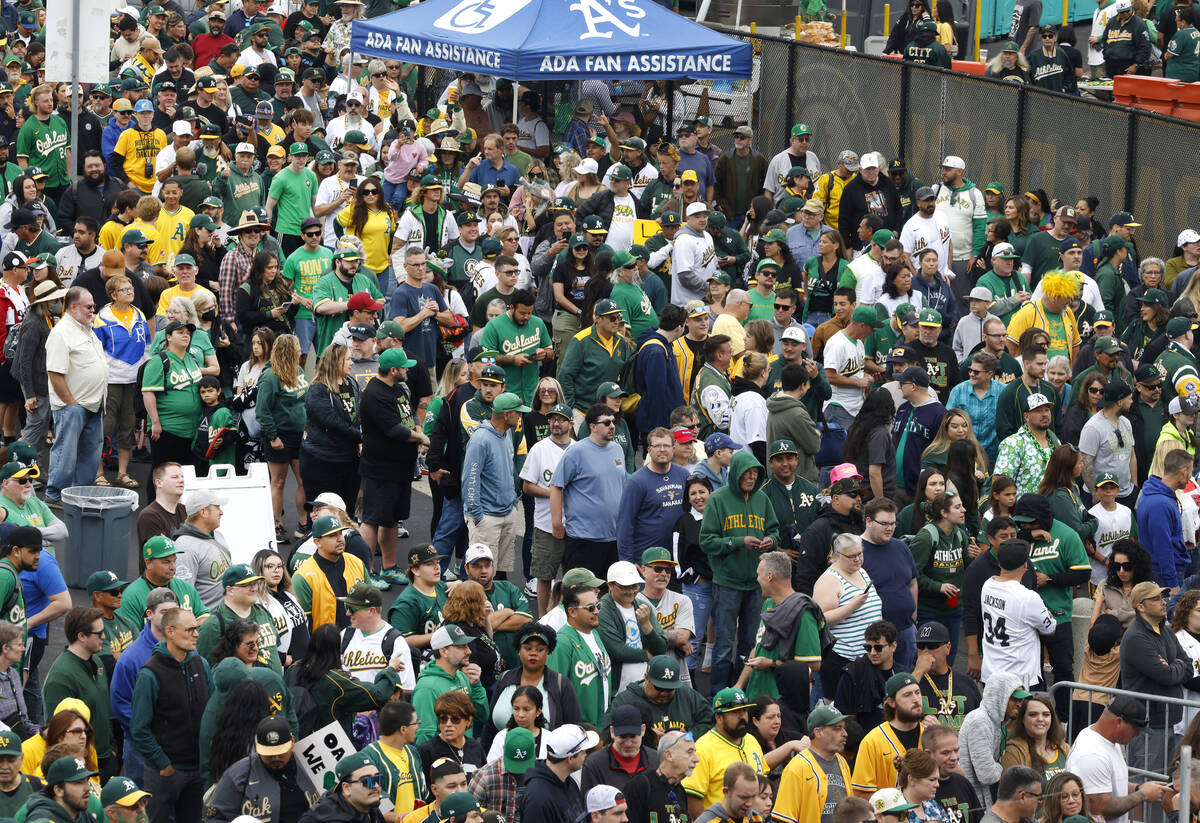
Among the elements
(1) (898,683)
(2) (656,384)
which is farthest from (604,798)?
(2) (656,384)

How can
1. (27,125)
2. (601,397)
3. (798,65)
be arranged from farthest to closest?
(798,65) < (27,125) < (601,397)

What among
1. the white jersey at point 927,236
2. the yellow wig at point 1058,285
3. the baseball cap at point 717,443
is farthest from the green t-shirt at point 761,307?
the baseball cap at point 717,443

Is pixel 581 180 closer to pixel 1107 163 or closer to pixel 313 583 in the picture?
pixel 1107 163

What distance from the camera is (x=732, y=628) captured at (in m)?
12.0

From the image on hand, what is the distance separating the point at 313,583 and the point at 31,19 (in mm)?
19185

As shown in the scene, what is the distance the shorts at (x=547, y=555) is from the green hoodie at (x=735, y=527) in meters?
1.44

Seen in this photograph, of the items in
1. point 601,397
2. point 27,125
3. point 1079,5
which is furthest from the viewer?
point 1079,5

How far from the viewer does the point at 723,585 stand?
11.9 metres

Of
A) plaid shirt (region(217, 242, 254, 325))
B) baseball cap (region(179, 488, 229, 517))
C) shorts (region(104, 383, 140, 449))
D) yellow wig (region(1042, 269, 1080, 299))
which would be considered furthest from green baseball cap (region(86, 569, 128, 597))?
yellow wig (region(1042, 269, 1080, 299))

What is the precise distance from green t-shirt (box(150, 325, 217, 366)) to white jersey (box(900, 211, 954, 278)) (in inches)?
276

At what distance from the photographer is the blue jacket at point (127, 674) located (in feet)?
32.0

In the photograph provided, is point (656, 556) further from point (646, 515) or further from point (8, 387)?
point (8, 387)

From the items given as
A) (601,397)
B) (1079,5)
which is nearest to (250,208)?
(601,397)

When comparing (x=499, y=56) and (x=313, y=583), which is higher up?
(x=499, y=56)
